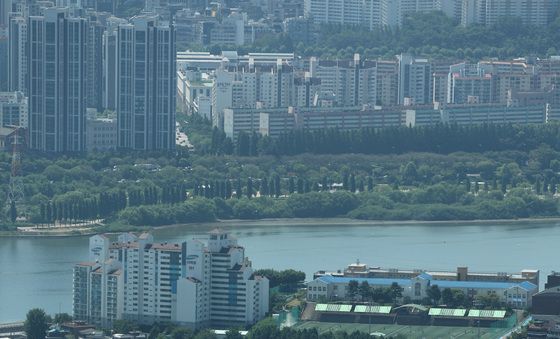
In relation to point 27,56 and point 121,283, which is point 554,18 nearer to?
point 27,56

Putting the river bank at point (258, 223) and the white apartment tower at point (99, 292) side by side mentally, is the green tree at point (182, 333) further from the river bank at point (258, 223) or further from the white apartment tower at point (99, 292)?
the river bank at point (258, 223)

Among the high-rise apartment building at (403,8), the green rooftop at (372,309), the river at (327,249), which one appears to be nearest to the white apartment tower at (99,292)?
the river at (327,249)

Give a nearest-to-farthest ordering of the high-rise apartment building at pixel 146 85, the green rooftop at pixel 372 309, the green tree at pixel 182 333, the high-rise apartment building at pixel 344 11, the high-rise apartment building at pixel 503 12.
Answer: the green tree at pixel 182 333
the green rooftop at pixel 372 309
the high-rise apartment building at pixel 146 85
the high-rise apartment building at pixel 503 12
the high-rise apartment building at pixel 344 11

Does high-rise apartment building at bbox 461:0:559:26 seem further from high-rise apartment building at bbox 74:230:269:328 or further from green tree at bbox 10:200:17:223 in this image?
high-rise apartment building at bbox 74:230:269:328

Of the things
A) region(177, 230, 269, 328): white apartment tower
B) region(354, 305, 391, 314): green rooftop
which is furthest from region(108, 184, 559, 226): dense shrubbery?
region(354, 305, 391, 314): green rooftop

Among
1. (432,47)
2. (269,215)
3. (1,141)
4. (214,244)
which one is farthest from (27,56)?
(214,244)

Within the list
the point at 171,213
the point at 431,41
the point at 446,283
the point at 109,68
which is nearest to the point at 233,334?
the point at 446,283

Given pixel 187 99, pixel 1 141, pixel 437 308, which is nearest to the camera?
pixel 437 308
